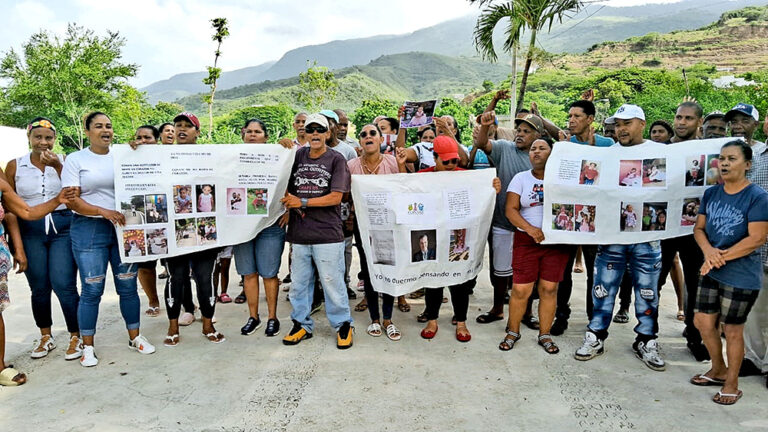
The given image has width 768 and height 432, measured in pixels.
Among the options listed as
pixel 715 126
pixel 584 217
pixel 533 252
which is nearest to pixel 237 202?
pixel 533 252

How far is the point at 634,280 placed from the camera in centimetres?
393

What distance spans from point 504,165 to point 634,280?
1571mm

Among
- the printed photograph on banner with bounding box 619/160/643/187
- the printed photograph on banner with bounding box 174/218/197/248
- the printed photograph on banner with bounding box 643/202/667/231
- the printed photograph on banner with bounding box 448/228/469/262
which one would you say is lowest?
the printed photograph on banner with bounding box 448/228/469/262

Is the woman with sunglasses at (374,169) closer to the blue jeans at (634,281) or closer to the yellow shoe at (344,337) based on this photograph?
the yellow shoe at (344,337)

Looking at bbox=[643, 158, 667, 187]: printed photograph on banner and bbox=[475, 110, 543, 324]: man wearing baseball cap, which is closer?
bbox=[643, 158, 667, 187]: printed photograph on banner

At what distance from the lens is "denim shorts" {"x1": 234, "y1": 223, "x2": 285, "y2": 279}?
4523 mm

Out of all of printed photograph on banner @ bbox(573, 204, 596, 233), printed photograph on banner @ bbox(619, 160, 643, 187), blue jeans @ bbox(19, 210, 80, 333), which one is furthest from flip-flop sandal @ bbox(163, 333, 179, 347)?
printed photograph on banner @ bbox(619, 160, 643, 187)

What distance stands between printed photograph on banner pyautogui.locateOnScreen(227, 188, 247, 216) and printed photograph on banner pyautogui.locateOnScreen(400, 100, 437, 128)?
2496mm

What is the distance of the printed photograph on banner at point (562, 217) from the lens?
3.96m

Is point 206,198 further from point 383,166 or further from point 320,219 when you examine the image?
point 383,166

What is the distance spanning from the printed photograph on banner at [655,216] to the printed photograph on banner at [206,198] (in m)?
3.75

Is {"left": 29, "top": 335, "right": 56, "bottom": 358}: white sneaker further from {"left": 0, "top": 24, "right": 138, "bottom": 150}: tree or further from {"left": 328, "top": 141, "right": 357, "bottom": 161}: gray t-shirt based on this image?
{"left": 0, "top": 24, "right": 138, "bottom": 150}: tree

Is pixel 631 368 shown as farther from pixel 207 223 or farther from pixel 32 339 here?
pixel 32 339

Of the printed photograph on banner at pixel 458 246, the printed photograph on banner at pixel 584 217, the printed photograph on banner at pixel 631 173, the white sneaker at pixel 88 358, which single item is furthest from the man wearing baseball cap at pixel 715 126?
the white sneaker at pixel 88 358
